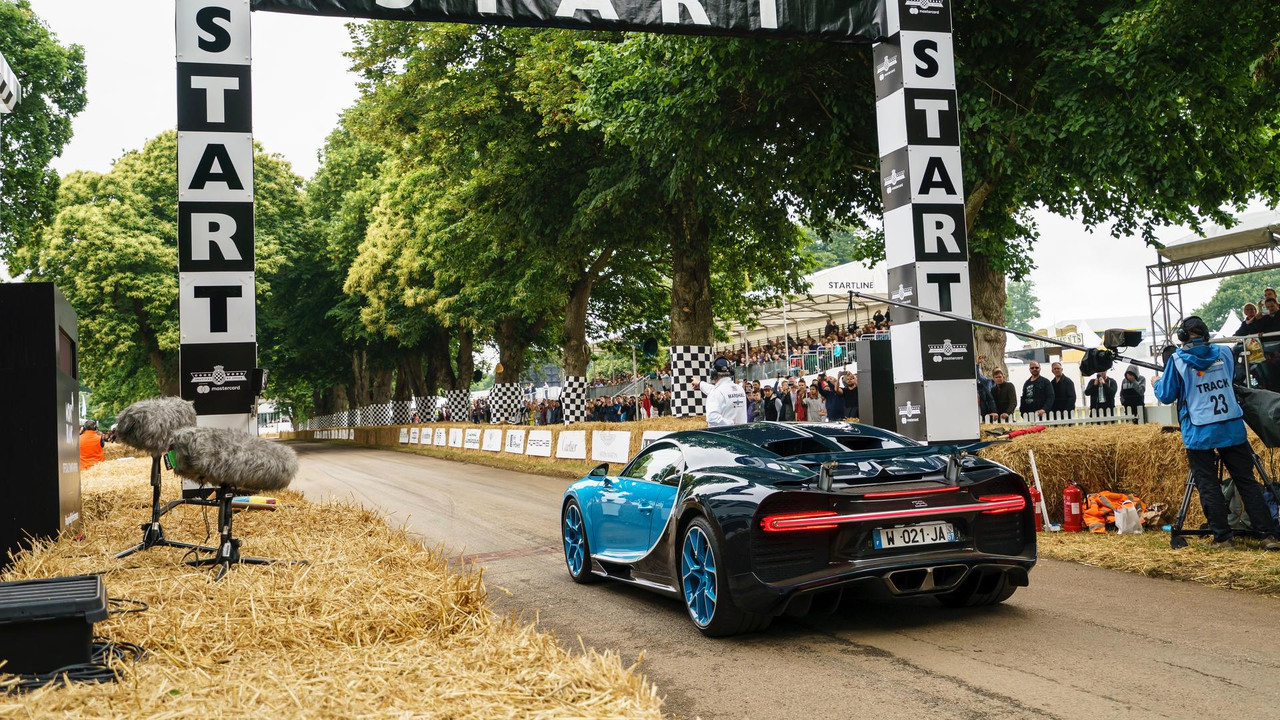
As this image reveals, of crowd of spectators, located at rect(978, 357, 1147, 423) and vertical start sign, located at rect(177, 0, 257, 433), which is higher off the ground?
vertical start sign, located at rect(177, 0, 257, 433)

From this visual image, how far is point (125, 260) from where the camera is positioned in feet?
135

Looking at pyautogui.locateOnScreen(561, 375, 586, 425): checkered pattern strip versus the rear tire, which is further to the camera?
pyautogui.locateOnScreen(561, 375, 586, 425): checkered pattern strip

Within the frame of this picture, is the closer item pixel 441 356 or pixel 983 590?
pixel 983 590

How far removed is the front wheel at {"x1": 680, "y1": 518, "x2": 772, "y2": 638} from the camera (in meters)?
5.72

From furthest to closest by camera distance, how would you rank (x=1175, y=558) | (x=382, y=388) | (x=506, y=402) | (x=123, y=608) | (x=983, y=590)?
(x=382, y=388), (x=506, y=402), (x=1175, y=558), (x=983, y=590), (x=123, y=608)

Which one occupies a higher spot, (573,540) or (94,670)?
(94,670)

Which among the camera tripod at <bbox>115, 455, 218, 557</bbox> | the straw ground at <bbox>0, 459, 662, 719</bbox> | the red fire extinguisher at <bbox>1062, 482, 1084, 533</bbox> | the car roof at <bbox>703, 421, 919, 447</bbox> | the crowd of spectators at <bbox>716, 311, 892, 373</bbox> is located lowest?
the red fire extinguisher at <bbox>1062, 482, 1084, 533</bbox>

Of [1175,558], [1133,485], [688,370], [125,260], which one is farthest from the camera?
[125,260]

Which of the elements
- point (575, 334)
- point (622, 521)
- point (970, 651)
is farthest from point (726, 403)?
point (575, 334)

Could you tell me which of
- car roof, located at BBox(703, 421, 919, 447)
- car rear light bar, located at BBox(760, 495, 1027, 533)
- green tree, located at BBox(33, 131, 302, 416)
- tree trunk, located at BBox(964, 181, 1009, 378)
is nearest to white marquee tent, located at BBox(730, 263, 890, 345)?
tree trunk, located at BBox(964, 181, 1009, 378)

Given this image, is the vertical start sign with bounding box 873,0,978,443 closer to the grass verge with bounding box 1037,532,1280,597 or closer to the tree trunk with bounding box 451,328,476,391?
the grass verge with bounding box 1037,532,1280,597

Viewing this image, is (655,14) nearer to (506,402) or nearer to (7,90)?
(7,90)

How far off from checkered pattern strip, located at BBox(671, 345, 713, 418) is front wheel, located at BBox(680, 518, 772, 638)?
15.6 m

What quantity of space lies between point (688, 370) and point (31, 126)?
25.4 m
